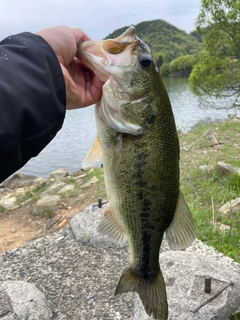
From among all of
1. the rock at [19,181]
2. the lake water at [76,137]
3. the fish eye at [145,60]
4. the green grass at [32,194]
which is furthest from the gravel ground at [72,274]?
the lake water at [76,137]

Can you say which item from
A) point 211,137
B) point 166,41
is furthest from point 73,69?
point 166,41

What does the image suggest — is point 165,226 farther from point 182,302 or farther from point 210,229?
point 210,229

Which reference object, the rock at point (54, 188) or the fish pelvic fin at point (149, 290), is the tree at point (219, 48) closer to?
the rock at point (54, 188)

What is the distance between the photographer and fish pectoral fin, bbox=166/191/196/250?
218 centimetres

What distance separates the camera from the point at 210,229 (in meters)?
4.60

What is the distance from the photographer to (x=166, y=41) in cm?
5053

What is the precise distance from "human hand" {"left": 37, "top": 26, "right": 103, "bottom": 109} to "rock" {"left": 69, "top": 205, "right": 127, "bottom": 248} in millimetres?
2617

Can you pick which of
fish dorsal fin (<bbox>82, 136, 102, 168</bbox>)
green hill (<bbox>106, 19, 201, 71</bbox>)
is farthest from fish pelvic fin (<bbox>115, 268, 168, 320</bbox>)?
green hill (<bbox>106, 19, 201, 71</bbox>)

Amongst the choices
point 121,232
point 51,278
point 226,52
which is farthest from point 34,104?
point 226,52

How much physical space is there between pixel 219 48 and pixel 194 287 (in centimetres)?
1026

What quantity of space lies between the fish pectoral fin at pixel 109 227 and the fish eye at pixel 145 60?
0.87 meters

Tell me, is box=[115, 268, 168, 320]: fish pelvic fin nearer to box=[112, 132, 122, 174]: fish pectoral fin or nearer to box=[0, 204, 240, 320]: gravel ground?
box=[112, 132, 122, 174]: fish pectoral fin

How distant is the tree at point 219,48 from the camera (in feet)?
37.5

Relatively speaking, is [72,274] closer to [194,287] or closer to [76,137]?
[194,287]
